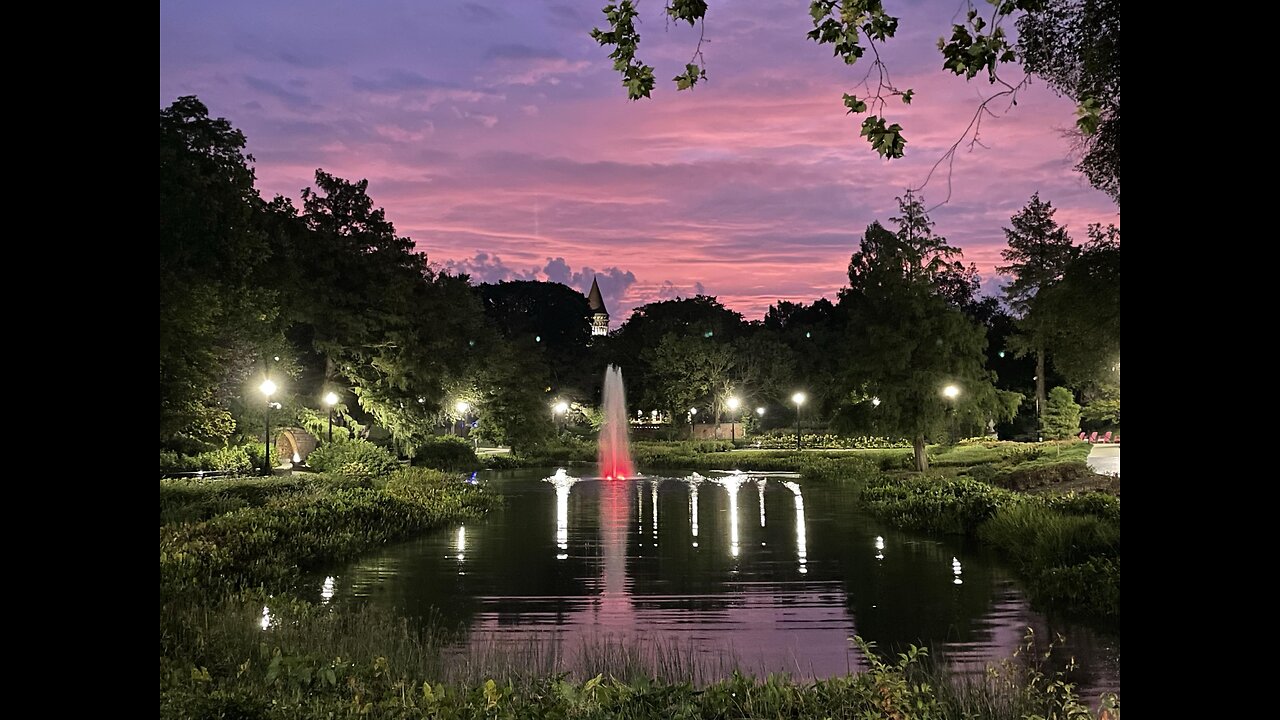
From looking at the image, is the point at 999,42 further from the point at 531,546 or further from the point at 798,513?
the point at 798,513

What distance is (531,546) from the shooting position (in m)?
18.2

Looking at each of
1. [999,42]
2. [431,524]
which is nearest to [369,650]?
[999,42]

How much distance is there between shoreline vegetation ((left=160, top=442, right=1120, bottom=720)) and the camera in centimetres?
675

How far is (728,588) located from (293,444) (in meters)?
32.3

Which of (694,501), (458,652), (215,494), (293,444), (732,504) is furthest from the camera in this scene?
(293,444)

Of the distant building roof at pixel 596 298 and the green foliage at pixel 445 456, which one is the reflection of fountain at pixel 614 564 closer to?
the green foliage at pixel 445 456

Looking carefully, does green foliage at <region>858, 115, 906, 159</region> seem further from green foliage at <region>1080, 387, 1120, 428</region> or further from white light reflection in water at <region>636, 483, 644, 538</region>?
green foliage at <region>1080, 387, 1120, 428</region>

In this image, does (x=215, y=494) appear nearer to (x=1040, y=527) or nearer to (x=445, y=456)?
(x=1040, y=527)

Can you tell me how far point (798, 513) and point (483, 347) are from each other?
32.3 m

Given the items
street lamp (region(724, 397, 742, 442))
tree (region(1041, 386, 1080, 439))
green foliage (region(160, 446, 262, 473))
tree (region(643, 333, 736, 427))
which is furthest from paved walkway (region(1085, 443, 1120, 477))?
tree (region(643, 333, 736, 427))

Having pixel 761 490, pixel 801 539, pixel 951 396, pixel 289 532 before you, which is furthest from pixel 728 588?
pixel 951 396

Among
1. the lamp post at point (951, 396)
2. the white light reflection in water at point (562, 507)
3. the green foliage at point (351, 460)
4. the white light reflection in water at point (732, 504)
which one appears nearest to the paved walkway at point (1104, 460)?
the lamp post at point (951, 396)

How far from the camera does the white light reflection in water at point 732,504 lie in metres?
18.0

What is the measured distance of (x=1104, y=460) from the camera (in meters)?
32.0
